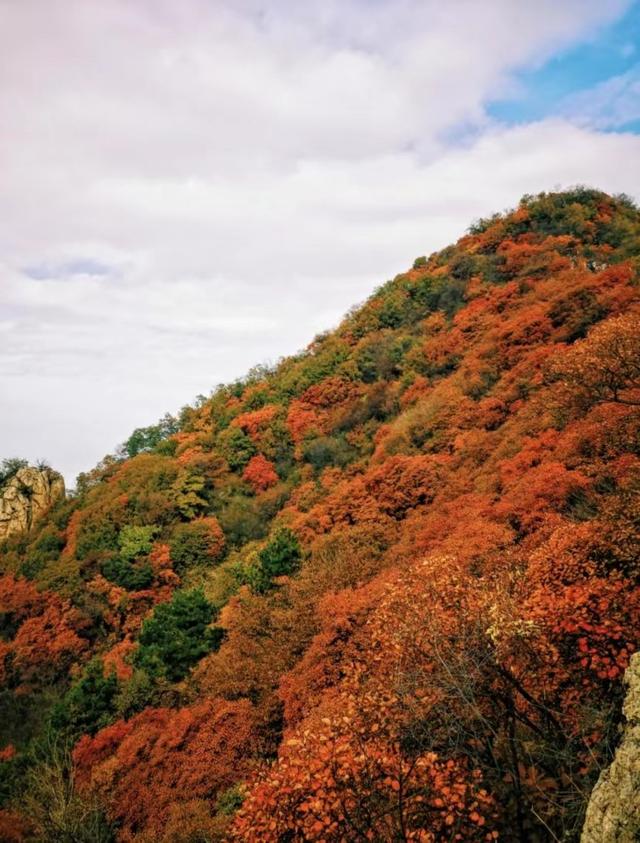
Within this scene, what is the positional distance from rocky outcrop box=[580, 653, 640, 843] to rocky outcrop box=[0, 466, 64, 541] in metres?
67.0

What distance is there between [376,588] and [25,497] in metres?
55.2

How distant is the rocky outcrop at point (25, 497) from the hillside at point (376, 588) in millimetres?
2304

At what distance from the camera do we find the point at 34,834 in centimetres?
1917

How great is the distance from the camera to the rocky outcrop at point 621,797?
5066 mm

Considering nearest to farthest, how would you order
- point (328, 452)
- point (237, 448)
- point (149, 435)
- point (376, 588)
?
point (376, 588), point (328, 452), point (237, 448), point (149, 435)

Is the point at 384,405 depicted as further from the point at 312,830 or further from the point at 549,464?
the point at 312,830

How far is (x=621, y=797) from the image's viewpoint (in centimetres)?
525

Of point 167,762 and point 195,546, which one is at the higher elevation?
point 195,546

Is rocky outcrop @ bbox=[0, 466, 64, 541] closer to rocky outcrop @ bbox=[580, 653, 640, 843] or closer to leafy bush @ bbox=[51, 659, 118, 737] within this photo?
leafy bush @ bbox=[51, 659, 118, 737]

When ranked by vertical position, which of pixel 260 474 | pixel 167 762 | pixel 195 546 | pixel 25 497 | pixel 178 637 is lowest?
pixel 167 762

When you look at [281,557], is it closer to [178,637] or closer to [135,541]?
[178,637]

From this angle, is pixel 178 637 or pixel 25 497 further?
pixel 25 497

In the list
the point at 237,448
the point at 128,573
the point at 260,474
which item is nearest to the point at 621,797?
the point at 128,573

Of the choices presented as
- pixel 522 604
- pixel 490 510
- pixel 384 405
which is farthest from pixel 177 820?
pixel 384 405
